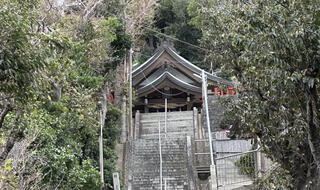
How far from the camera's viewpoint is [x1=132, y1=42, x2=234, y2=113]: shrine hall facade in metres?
26.1

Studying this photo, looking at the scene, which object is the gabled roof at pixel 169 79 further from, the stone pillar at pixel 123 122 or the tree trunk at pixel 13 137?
the tree trunk at pixel 13 137

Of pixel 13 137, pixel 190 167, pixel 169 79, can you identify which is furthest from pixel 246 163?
pixel 169 79

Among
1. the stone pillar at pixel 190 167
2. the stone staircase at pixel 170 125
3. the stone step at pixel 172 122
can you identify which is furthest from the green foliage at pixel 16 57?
the stone step at pixel 172 122

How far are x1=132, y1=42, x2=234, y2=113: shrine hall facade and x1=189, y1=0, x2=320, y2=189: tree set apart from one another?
17774 millimetres

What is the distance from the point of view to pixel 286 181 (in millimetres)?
6660

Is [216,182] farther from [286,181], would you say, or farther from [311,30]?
[311,30]

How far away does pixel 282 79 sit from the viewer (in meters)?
5.61

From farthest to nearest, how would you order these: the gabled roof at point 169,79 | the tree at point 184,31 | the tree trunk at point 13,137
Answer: the tree at point 184,31 < the gabled roof at point 169,79 < the tree trunk at point 13,137

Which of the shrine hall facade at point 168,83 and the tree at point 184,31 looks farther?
the tree at point 184,31

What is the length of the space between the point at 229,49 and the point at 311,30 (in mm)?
2756

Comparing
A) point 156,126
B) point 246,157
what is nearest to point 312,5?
point 246,157

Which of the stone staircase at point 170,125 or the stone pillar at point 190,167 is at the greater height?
the stone staircase at point 170,125

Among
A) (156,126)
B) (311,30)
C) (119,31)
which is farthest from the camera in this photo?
(156,126)

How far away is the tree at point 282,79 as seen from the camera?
5.50 meters
